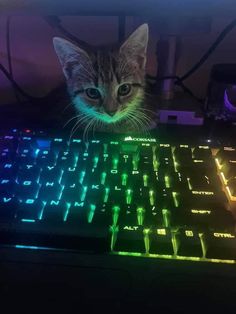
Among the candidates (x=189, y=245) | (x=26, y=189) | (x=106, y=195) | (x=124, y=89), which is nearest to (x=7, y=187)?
(x=26, y=189)

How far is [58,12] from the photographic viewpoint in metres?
0.61

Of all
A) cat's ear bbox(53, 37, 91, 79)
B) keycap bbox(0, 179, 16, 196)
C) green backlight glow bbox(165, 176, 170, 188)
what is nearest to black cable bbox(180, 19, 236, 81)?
cat's ear bbox(53, 37, 91, 79)

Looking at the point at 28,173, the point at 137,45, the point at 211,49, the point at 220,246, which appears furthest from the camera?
the point at 211,49

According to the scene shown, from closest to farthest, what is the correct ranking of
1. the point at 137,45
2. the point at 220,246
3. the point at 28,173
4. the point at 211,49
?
the point at 220,246
the point at 28,173
the point at 137,45
the point at 211,49

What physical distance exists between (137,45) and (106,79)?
8 cm

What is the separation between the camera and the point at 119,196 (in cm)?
47

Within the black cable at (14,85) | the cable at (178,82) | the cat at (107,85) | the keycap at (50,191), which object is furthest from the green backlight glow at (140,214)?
the black cable at (14,85)

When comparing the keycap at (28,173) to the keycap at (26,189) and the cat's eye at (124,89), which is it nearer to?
the keycap at (26,189)

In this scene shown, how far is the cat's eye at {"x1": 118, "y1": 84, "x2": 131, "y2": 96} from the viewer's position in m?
0.73

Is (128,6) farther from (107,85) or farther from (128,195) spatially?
(128,195)

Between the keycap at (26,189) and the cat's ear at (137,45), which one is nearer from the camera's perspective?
the keycap at (26,189)

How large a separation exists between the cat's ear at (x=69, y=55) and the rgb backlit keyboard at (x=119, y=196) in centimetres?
18

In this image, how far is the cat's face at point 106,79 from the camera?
0.71 meters

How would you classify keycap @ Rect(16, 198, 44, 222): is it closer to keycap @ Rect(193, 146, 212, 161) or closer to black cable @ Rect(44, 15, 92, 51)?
keycap @ Rect(193, 146, 212, 161)
